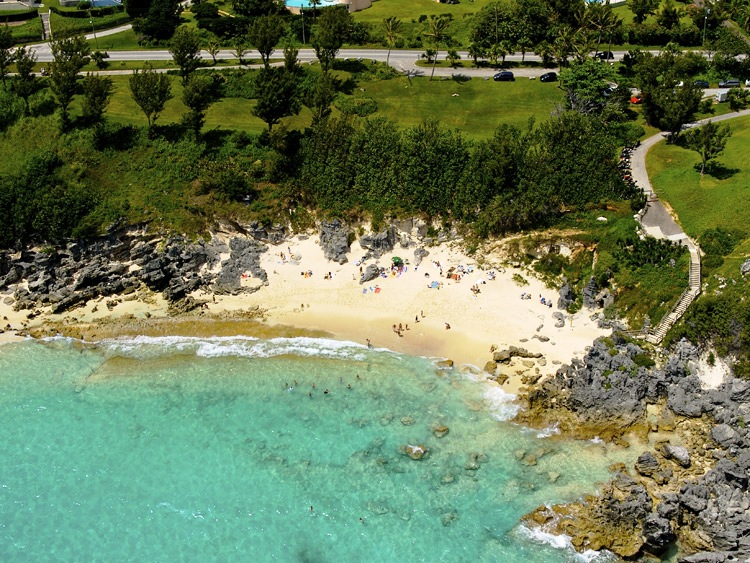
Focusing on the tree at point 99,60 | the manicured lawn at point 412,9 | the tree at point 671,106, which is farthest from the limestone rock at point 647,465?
the tree at point 99,60

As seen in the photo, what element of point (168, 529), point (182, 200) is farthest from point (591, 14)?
point (168, 529)

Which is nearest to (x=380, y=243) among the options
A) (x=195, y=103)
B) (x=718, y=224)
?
(x=195, y=103)

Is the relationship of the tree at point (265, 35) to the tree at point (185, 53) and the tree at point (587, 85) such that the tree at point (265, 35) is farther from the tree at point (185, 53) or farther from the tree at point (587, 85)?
the tree at point (587, 85)

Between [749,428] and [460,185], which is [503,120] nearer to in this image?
[460,185]

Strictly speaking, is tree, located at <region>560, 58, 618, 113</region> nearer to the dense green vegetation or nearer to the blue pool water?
the dense green vegetation

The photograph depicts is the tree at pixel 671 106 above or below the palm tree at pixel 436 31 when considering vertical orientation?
below

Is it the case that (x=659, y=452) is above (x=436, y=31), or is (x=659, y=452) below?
below

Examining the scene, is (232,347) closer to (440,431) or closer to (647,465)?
(440,431)
